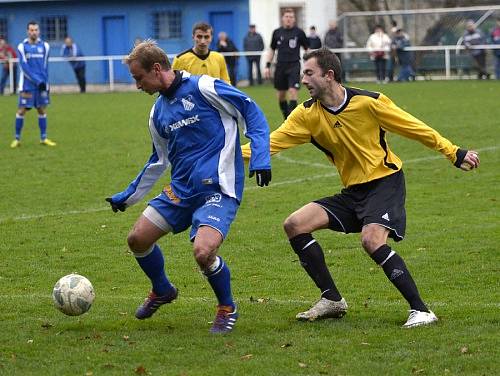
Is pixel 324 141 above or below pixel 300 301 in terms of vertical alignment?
above

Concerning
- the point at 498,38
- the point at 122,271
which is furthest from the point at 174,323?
the point at 498,38

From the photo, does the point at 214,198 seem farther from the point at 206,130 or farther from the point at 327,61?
the point at 327,61

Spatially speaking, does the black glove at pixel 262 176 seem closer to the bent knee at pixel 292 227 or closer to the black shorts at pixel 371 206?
the bent knee at pixel 292 227

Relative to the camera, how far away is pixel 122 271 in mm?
8898

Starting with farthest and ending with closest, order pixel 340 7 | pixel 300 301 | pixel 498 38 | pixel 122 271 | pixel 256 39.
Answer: pixel 340 7, pixel 256 39, pixel 498 38, pixel 122 271, pixel 300 301

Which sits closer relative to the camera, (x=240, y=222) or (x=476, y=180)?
(x=240, y=222)

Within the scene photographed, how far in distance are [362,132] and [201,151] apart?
1.01 m

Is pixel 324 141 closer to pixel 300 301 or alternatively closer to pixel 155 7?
pixel 300 301

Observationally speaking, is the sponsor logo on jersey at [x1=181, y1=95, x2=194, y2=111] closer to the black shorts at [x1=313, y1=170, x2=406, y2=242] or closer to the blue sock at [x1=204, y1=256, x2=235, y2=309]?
the blue sock at [x1=204, y1=256, x2=235, y2=309]

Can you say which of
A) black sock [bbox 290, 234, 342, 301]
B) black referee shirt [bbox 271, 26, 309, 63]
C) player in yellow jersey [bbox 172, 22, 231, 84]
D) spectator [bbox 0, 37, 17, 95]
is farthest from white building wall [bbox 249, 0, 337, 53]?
black sock [bbox 290, 234, 342, 301]

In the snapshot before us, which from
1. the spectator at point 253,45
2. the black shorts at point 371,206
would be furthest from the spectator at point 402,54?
the black shorts at point 371,206

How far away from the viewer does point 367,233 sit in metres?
6.74

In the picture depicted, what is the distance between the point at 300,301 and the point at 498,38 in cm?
2696

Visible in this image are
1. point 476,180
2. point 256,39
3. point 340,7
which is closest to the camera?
point 476,180
